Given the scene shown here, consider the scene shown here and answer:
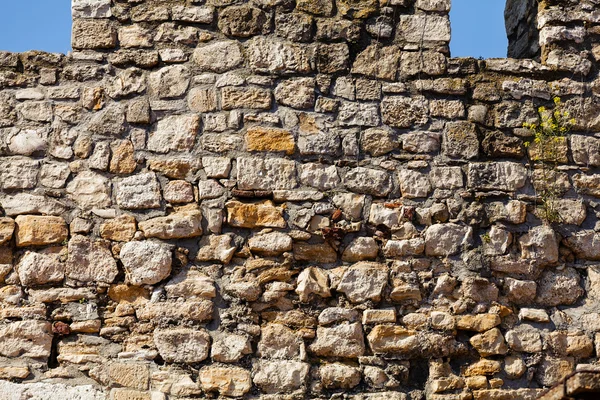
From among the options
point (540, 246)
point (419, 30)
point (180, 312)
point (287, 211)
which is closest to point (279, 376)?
point (180, 312)

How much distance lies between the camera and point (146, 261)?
421cm

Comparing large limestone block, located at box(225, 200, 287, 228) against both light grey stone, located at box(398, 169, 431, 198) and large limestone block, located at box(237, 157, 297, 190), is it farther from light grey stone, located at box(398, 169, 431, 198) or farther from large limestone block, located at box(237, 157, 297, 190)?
light grey stone, located at box(398, 169, 431, 198)

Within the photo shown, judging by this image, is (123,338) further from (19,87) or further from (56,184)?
(19,87)

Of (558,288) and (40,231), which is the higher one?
(40,231)

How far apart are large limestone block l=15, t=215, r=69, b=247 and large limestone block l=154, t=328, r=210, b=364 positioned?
0.71m

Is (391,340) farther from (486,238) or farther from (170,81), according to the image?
(170,81)

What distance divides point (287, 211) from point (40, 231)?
1239 millimetres

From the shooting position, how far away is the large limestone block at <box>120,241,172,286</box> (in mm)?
4195

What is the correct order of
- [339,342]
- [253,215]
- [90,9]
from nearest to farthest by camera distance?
1. [339,342]
2. [253,215]
3. [90,9]

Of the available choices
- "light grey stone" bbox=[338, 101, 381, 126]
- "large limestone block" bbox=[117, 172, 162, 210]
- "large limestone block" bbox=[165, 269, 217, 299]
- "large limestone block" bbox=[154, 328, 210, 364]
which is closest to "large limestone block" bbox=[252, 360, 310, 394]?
"large limestone block" bbox=[154, 328, 210, 364]

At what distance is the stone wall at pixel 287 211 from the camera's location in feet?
13.6

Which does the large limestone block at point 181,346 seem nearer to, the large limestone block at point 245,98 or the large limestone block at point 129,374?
the large limestone block at point 129,374

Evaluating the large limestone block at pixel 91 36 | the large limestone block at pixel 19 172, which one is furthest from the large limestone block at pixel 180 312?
the large limestone block at pixel 91 36

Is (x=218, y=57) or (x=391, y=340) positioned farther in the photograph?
(x=218, y=57)
